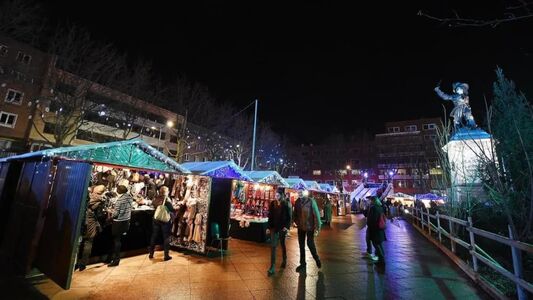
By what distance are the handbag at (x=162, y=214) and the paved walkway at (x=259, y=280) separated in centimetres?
115

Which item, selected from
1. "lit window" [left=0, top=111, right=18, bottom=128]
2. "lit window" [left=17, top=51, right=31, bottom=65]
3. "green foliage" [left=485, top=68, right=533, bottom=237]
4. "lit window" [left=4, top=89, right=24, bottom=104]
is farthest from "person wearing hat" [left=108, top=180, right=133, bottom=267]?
"lit window" [left=17, top=51, right=31, bottom=65]

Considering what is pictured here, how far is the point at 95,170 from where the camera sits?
9.06 metres

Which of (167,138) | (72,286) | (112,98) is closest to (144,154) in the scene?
(72,286)

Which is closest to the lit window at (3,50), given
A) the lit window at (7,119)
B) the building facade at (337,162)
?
the lit window at (7,119)

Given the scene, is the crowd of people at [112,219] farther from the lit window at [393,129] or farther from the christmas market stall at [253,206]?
the lit window at [393,129]

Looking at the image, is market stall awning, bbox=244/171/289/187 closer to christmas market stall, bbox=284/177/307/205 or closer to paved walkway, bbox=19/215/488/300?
christmas market stall, bbox=284/177/307/205

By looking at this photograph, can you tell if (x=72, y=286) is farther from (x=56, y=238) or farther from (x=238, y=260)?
(x=238, y=260)

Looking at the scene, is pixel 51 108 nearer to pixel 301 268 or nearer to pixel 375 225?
pixel 301 268

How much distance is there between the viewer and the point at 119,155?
7961 millimetres

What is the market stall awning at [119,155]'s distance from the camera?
7035 mm

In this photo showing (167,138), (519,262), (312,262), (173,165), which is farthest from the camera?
(167,138)

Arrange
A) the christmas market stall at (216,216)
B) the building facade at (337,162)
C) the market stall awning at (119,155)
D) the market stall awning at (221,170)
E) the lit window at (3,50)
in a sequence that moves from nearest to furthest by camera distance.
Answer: the market stall awning at (119,155)
the christmas market stall at (216,216)
the market stall awning at (221,170)
the lit window at (3,50)
the building facade at (337,162)

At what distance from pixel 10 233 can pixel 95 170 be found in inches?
106

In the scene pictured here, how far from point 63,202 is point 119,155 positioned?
93.8 inches
